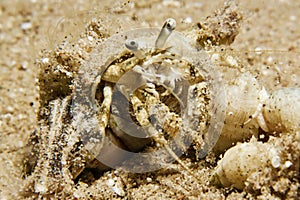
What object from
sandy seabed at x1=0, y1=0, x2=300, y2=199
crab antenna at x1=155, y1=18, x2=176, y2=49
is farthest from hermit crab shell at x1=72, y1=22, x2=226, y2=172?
sandy seabed at x1=0, y1=0, x2=300, y2=199

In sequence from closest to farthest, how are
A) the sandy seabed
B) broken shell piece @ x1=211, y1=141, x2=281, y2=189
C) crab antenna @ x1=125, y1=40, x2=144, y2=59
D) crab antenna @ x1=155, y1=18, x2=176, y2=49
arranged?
broken shell piece @ x1=211, y1=141, x2=281, y2=189
crab antenna @ x1=125, y1=40, x2=144, y2=59
crab antenna @ x1=155, y1=18, x2=176, y2=49
the sandy seabed

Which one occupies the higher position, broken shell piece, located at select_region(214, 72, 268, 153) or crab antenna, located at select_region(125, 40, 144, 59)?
crab antenna, located at select_region(125, 40, 144, 59)

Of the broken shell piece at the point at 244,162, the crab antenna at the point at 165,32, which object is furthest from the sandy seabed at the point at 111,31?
the crab antenna at the point at 165,32

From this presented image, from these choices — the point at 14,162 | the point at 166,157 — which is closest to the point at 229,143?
the point at 166,157

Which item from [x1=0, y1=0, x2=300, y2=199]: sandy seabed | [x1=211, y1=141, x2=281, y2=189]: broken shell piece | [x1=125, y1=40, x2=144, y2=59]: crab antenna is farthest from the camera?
[x1=0, y1=0, x2=300, y2=199]: sandy seabed

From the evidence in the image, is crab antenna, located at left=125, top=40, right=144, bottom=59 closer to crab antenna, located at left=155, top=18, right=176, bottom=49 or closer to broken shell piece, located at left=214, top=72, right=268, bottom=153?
crab antenna, located at left=155, top=18, right=176, bottom=49

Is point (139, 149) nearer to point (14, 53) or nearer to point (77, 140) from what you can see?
point (77, 140)
